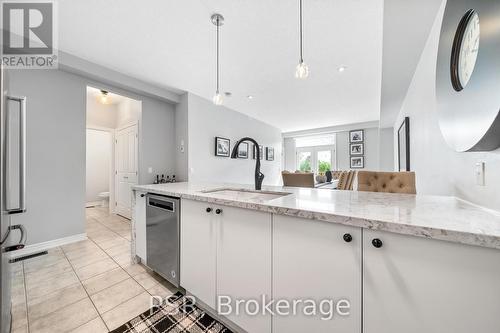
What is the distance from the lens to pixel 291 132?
7484 millimetres

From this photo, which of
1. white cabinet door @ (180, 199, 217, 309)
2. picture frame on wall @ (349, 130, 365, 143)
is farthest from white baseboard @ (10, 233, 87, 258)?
picture frame on wall @ (349, 130, 365, 143)

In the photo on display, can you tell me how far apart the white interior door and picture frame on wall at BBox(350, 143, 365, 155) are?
245 inches

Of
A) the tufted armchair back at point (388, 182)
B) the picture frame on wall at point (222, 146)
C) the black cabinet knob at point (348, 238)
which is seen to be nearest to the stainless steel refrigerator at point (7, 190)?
the black cabinet knob at point (348, 238)

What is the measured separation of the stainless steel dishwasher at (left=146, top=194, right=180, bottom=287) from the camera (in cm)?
152

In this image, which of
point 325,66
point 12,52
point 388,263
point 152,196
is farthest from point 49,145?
point 325,66

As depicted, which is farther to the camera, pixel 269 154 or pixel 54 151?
pixel 269 154

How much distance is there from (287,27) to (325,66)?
103 cm

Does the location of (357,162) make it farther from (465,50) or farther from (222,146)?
(465,50)

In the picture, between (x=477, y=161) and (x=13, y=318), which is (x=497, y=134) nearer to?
(x=477, y=161)

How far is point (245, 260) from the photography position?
1095mm

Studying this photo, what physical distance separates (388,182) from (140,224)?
2.47 m

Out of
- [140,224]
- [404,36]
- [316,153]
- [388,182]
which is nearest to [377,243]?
[388,182]

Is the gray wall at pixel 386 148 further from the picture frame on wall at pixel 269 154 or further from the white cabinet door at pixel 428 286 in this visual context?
the white cabinet door at pixel 428 286

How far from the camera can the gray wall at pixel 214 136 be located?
388 centimetres
